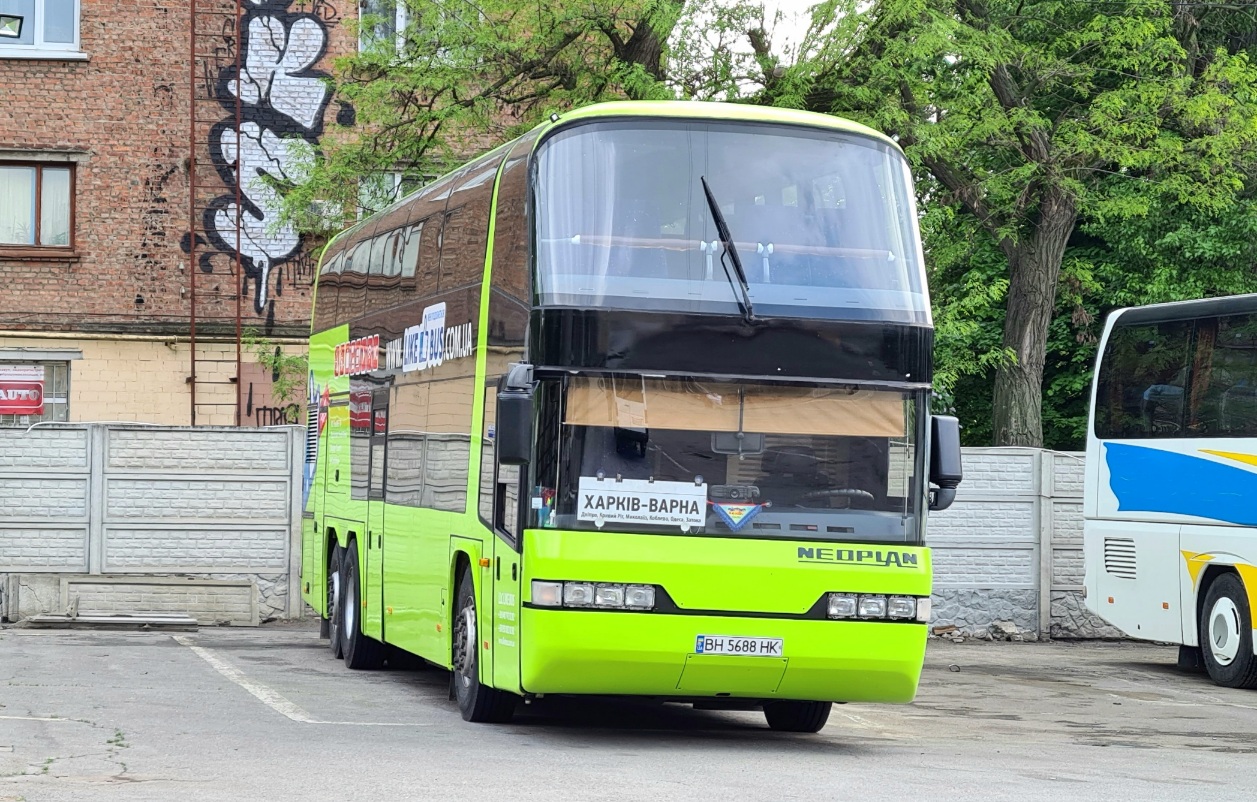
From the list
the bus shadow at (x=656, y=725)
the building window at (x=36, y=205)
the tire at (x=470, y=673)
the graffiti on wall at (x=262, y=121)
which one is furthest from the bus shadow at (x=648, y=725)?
the building window at (x=36, y=205)

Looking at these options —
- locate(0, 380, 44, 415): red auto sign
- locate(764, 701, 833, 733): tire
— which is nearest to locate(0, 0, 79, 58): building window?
locate(0, 380, 44, 415): red auto sign

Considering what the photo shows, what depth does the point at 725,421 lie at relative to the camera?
36.5ft

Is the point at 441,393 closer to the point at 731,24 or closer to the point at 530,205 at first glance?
the point at 530,205

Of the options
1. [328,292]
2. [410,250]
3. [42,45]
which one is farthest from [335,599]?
[42,45]

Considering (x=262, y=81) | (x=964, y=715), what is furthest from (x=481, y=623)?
(x=262, y=81)

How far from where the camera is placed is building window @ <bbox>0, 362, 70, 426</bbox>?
99.0ft

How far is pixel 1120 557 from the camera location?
2003cm

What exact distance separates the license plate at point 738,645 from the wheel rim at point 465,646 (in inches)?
77.7

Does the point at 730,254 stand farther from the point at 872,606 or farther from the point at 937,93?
the point at 937,93

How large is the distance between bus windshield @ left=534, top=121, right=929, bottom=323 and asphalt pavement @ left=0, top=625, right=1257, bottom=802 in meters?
2.62

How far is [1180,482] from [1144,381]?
4.27 feet

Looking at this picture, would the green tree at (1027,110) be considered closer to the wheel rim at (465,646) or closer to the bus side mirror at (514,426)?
the wheel rim at (465,646)

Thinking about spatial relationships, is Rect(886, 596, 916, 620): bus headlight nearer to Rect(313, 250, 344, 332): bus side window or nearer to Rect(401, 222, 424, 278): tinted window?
Rect(401, 222, 424, 278): tinted window

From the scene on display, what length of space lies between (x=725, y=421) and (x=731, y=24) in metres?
11.7
